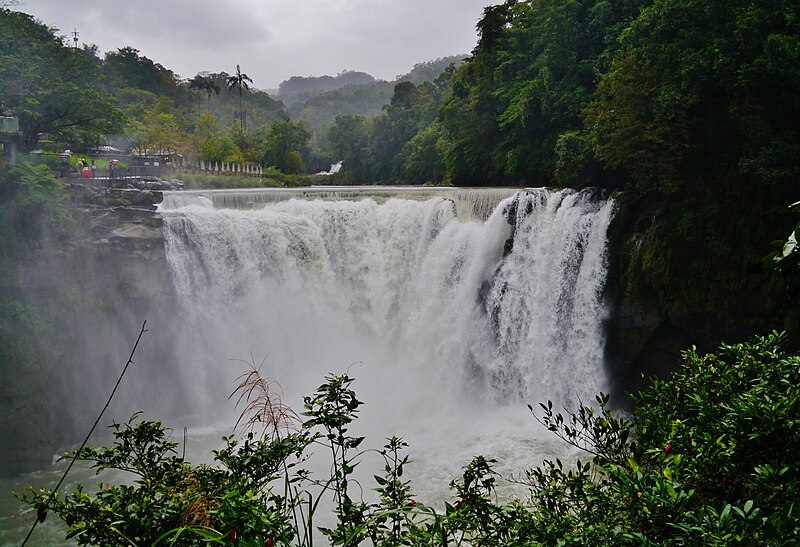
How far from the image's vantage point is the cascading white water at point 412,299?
40.4ft

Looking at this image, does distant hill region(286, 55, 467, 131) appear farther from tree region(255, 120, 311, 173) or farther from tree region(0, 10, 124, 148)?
tree region(0, 10, 124, 148)

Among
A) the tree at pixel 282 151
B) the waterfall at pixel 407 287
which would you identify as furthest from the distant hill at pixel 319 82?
the waterfall at pixel 407 287

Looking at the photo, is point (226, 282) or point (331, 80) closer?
point (226, 282)

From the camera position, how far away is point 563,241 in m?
12.5

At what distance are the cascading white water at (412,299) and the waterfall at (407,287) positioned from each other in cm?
3

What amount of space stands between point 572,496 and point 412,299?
38.8 feet

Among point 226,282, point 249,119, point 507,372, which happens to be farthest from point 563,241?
point 249,119

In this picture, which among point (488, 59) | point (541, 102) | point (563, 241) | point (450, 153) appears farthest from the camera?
point (450, 153)

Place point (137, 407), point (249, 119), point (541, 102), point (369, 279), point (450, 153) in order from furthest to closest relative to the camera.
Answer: point (249, 119) < point (450, 153) < point (541, 102) < point (369, 279) < point (137, 407)

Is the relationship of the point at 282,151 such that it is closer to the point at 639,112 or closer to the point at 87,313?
the point at 87,313

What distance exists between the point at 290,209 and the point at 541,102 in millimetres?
8887

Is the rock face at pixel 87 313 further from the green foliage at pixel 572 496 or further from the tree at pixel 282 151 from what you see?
the tree at pixel 282 151

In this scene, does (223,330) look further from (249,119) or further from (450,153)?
(249,119)

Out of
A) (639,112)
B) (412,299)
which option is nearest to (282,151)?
(412,299)
